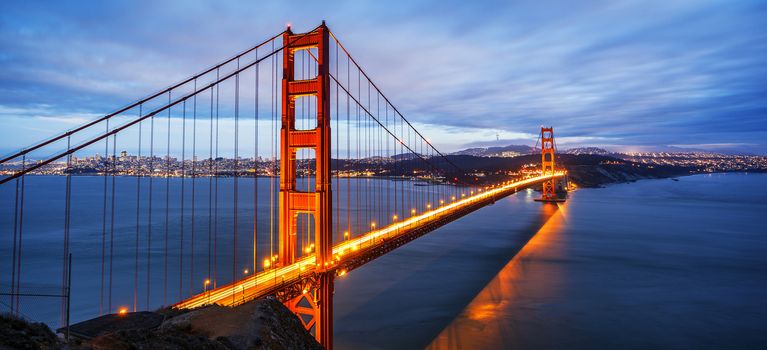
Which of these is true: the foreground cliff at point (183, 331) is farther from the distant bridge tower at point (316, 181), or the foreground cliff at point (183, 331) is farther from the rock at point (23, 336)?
the distant bridge tower at point (316, 181)

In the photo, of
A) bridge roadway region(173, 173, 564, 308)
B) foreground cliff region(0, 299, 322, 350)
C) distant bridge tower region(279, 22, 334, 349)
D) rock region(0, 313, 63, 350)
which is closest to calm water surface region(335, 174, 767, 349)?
distant bridge tower region(279, 22, 334, 349)

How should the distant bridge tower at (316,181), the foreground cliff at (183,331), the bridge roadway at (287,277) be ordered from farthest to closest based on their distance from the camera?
the distant bridge tower at (316,181) → the bridge roadway at (287,277) → the foreground cliff at (183,331)

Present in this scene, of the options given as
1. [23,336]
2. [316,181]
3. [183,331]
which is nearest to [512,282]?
[316,181]

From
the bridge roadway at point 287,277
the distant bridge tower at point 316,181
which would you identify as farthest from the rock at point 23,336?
the distant bridge tower at point 316,181

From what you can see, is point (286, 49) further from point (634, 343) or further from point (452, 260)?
point (452, 260)

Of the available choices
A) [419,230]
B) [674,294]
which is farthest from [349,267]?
[674,294]

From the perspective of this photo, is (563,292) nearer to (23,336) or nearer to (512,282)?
(512,282)

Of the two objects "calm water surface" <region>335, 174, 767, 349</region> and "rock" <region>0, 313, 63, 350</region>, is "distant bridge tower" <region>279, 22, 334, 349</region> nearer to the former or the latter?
"calm water surface" <region>335, 174, 767, 349</region>
